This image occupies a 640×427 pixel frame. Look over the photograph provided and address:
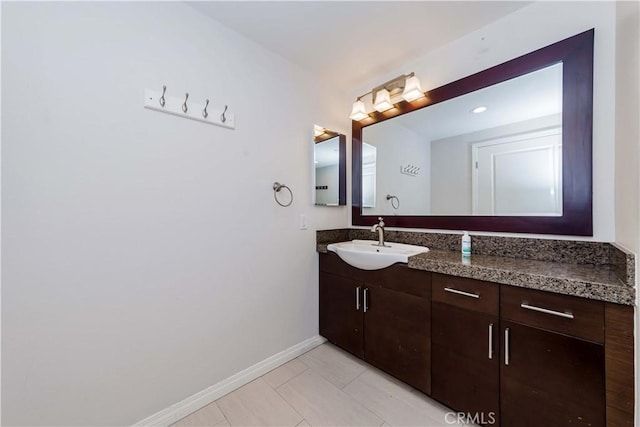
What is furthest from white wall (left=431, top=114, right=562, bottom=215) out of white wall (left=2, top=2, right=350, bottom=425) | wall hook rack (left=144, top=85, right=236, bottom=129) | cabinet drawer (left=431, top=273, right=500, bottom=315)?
wall hook rack (left=144, top=85, right=236, bottom=129)

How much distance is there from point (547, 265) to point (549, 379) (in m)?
0.50

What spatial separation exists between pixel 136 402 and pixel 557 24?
296cm

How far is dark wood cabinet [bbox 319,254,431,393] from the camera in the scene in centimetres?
135

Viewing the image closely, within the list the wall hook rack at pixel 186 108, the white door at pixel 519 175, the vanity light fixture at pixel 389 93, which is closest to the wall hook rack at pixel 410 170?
the white door at pixel 519 175

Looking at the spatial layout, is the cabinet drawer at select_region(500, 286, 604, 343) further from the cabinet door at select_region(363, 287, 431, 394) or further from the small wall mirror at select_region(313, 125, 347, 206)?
the small wall mirror at select_region(313, 125, 347, 206)

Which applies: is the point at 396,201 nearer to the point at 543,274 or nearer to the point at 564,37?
the point at 543,274

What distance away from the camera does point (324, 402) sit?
4.62 feet

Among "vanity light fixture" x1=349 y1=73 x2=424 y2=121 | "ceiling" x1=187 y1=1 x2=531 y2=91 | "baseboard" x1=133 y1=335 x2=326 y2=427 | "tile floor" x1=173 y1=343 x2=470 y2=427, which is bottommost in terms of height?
"tile floor" x1=173 y1=343 x2=470 y2=427

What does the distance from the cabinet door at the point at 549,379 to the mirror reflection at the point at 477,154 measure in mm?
696

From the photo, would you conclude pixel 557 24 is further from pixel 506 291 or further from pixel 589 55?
pixel 506 291

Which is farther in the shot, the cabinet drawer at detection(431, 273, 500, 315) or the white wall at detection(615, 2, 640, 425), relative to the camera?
the cabinet drawer at detection(431, 273, 500, 315)

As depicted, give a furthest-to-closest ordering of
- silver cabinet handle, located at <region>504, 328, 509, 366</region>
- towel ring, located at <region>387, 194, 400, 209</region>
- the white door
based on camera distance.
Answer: towel ring, located at <region>387, 194, 400, 209</region> < the white door < silver cabinet handle, located at <region>504, 328, 509, 366</region>

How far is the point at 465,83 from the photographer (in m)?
1.60

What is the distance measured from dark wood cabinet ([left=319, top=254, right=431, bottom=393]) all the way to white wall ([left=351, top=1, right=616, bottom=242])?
0.94 meters
